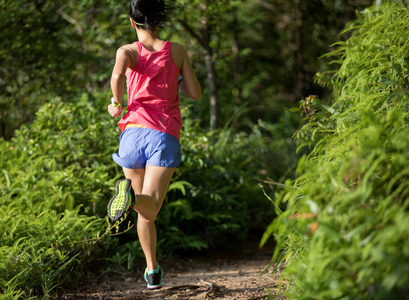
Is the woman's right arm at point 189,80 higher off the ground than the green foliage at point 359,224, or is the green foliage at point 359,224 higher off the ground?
the woman's right arm at point 189,80

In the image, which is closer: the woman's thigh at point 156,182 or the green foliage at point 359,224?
the green foliage at point 359,224

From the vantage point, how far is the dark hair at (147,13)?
2.93 metres

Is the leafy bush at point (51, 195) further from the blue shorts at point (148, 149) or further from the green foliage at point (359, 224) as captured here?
the green foliage at point (359, 224)

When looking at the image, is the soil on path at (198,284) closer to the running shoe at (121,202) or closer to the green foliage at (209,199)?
the green foliage at (209,199)

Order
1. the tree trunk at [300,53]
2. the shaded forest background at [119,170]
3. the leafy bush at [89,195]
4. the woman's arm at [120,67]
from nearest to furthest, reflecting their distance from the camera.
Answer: the shaded forest background at [119,170]
the woman's arm at [120,67]
the leafy bush at [89,195]
the tree trunk at [300,53]

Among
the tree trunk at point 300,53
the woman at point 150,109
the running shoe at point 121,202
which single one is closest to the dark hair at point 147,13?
the woman at point 150,109

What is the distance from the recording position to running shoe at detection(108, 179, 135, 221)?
2.53 m

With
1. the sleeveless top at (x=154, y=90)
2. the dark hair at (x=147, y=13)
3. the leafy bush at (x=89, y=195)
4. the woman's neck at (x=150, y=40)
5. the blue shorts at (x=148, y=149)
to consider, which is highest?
the dark hair at (x=147, y=13)

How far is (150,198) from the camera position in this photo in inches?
110

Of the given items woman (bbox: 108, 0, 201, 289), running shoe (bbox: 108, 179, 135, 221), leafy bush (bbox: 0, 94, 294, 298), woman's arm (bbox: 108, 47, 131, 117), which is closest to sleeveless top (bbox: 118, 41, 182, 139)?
woman (bbox: 108, 0, 201, 289)

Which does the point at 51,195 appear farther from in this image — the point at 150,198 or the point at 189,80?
the point at 189,80

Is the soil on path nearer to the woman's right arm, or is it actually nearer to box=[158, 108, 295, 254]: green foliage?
box=[158, 108, 295, 254]: green foliage

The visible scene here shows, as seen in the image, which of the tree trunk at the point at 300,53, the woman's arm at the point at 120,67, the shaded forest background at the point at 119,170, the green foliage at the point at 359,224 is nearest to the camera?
the green foliage at the point at 359,224

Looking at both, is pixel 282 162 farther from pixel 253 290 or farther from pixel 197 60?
pixel 253 290
